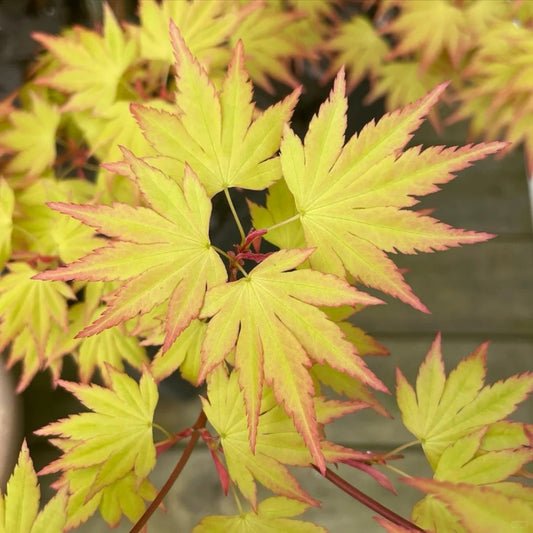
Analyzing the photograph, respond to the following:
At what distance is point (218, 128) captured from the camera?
0.41 m

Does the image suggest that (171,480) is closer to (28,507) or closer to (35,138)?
(28,507)

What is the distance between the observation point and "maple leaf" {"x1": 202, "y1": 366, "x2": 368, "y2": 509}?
1.42 feet

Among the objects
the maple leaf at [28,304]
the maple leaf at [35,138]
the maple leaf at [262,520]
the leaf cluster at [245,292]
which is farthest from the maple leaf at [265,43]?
the maple leaf at [262,520]

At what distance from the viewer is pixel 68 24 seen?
0.83m

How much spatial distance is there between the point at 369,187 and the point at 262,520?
293 millimetres

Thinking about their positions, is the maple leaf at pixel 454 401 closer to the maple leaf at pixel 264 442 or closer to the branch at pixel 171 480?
the maple leaf at pixel 264 442

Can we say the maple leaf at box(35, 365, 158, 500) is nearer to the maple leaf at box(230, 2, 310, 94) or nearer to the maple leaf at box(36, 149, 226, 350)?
the maple leaf at box(36, 149, 226, 350)

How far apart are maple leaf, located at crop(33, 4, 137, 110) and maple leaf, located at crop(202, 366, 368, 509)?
33 cm

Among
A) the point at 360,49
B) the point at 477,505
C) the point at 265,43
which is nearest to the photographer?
the point at 477,505

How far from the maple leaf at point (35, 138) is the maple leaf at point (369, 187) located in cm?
39

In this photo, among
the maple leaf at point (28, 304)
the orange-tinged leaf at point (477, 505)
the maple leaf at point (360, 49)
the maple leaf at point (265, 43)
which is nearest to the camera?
the orange-tinged leaf at point (477, 505)

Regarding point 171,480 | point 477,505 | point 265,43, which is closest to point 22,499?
point 171,480

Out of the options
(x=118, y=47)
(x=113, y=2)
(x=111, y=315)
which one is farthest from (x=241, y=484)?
(x=113, y=2)

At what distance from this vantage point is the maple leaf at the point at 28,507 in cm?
42
